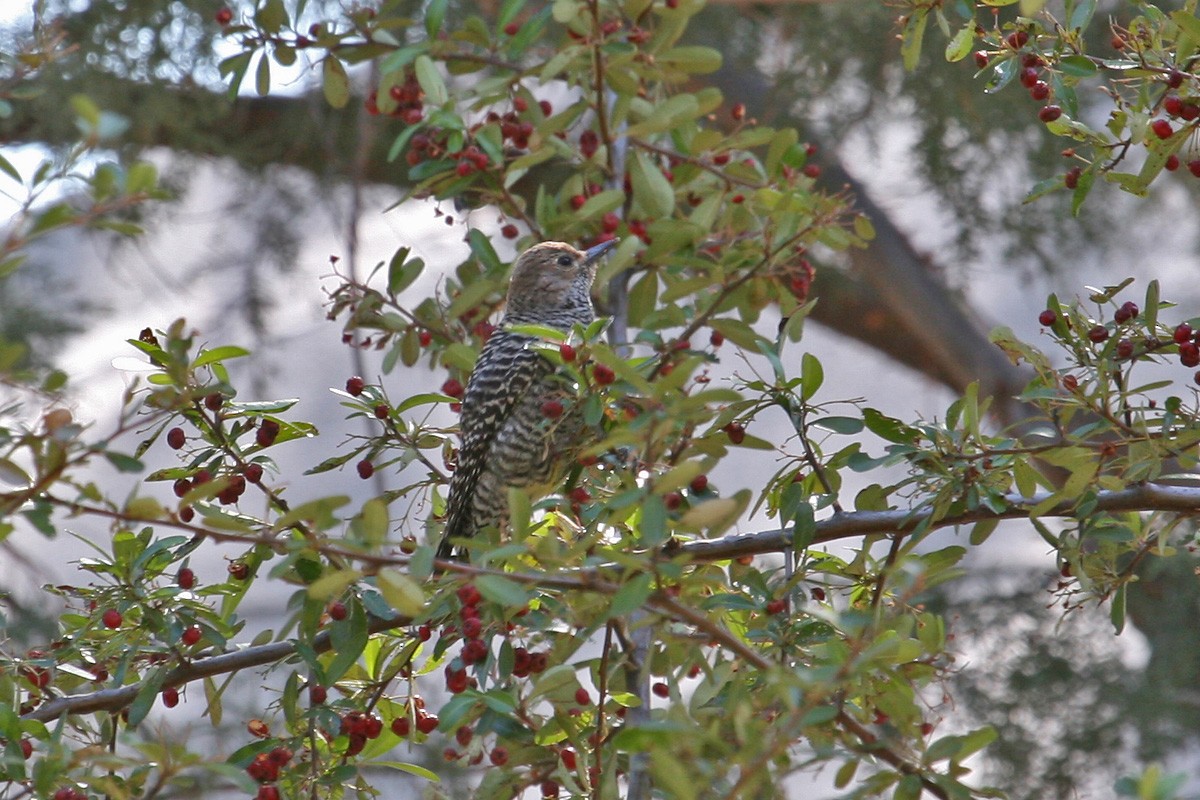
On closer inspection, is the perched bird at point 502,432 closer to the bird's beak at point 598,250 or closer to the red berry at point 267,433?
the bird's beak at point 598,250

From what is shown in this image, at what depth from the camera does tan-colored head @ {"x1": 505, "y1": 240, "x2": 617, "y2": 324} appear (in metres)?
3.55

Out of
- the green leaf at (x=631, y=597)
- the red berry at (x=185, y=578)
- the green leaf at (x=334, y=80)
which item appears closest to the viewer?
the green leaf at (x=631, y=597)

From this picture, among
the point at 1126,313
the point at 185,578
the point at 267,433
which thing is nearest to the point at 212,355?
the point at 267,433

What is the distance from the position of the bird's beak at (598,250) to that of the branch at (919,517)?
91 centimetres

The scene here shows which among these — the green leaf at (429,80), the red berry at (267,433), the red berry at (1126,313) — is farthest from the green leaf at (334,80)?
the red berry at (1126,313)

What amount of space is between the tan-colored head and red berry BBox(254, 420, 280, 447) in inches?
65.0

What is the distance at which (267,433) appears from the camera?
191 cm

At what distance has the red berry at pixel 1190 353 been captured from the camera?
1.69 m

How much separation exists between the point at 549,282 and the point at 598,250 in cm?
71

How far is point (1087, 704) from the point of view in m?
4.41

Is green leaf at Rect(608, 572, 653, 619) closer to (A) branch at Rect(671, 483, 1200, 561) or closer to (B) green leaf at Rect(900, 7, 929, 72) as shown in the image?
(A) branch at Rect(671, 483, 1200, 561)

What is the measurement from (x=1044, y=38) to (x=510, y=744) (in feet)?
3.92

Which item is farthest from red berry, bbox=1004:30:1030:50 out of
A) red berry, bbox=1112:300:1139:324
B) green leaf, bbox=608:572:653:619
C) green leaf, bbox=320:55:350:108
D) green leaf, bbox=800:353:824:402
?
green leaf, bbox=320:55:350:108

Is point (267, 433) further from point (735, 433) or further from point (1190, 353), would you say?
point (1190, 353)
